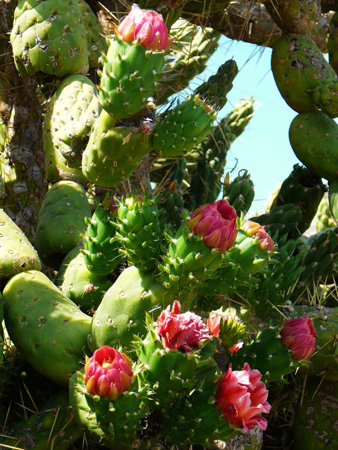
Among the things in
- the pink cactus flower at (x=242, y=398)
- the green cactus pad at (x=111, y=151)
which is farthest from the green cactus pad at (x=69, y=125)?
the pink cactus flower at (x=242, y=398)

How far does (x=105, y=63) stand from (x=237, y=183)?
56.2 inches

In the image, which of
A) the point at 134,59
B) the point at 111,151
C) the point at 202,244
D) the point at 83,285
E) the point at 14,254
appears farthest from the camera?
the point at 83,285

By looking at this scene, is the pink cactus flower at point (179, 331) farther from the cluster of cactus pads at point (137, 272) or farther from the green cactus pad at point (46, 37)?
the green cactus pad at point (46, 37)

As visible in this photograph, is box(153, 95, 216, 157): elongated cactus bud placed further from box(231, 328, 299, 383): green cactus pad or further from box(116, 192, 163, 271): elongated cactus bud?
box(231, 328, 299, 383): green cactus pad

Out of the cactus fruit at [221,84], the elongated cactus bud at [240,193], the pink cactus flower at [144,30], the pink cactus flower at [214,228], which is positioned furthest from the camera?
the cactus fruit at [221,84]

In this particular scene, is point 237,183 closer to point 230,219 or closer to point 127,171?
point 127,171

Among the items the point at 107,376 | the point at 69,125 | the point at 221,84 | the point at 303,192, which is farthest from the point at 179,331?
the point at 221,84

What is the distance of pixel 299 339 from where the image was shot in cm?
176

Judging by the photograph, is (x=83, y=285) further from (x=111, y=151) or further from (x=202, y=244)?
(x=202, y=244)

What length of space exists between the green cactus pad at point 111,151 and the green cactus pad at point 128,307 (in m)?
0.34

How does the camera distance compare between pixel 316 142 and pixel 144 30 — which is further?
pixel 316 142

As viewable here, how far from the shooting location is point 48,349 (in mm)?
1892

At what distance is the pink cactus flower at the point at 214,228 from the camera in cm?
151

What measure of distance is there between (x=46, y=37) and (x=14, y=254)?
1.04m
